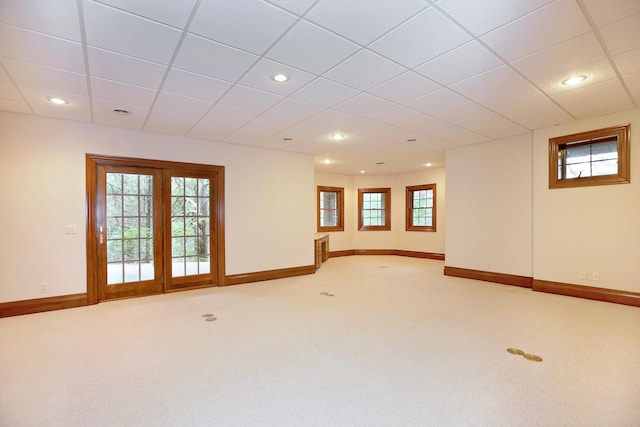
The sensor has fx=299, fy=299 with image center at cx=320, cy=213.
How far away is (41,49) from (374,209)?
28.2 ft

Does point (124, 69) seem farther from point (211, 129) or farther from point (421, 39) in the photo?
point (421, 39)

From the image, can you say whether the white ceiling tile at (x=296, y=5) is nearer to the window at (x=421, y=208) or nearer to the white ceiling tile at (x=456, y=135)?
the white ceiling tile at (x=456, y=135)

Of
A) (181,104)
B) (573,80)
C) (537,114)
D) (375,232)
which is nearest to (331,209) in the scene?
(375,232)

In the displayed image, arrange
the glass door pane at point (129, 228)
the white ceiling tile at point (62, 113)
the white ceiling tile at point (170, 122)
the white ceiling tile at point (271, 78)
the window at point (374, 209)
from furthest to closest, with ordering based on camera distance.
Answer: the window at point (374, 209) → the glass door pane at point (129, 228) → the white ceiling tile at point (170, 122) → the white ceiling tile at point (62, 113) → the white ceiling tile at point (271, 78)

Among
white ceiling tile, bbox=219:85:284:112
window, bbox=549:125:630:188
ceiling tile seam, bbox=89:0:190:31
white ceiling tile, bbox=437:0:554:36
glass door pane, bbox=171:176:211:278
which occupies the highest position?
white ceiling tile, bbox=437:0:554:36

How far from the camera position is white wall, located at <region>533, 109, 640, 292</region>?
406 cm

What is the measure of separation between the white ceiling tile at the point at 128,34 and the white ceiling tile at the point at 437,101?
2610 mm

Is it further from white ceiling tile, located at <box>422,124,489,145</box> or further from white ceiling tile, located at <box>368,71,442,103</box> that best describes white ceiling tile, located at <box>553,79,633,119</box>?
white ceiling tile, located at <box>368,71,442,103</box>

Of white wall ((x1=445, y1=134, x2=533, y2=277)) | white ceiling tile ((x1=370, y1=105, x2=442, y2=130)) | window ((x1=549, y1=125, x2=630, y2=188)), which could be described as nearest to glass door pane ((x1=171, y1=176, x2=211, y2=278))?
white ceiling tile ((x1=370, y1=105, x2=442, y2=130))

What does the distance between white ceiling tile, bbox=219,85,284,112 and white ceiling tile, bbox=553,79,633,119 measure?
338 centimetres

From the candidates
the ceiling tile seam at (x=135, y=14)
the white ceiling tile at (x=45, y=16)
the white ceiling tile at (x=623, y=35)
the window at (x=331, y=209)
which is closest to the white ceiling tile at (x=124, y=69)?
the white ceiling tile at (x=45, y=16)

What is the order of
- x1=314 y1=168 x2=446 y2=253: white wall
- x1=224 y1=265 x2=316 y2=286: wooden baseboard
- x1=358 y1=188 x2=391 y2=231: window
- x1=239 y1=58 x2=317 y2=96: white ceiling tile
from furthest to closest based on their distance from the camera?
x1=358 y1=188 x2=391 y2=231: window, x1=314 y1=168 x2=446 y2=253: white wall, x1=224 y1=265 x2=316 y2=286: wooden baseboard, x1=239 y1=58 x2=317 y2=96: white ceiling tile

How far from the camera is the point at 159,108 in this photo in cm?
379

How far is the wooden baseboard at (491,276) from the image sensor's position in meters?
5.16
